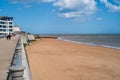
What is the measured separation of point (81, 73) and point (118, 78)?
2121 mm

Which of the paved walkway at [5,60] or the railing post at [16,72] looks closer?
the railing post at [16,72]

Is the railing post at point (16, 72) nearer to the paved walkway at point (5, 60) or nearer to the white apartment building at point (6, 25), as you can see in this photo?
the paved walkway at point (5, 60)

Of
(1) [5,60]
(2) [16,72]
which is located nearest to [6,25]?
(1) [5,60]

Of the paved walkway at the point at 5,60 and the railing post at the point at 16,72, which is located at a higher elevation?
the railing post at the point at 16,72

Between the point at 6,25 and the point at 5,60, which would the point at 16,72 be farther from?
the point at 6,25

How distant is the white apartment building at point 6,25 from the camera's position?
94.9 metres

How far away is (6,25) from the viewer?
96.4 metres

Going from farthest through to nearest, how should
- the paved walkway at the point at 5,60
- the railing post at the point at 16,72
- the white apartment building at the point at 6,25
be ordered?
1. the white apartment building at the point at 6,25
2. the paved walkway at the point at 5,60
3. the railing post at the point at 16,72

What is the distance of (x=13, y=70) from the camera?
4.36m

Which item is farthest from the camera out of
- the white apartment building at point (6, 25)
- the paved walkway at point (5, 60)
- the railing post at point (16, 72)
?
the white apartment building at point (6, 25)

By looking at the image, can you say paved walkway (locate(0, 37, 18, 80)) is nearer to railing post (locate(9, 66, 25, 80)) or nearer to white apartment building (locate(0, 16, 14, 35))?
railing post (locate(9, 66, 25, 80))

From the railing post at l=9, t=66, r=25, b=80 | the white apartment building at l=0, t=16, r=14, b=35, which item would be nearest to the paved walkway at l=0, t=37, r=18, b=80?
the railing post at l=9, t=66, r=25, b=80

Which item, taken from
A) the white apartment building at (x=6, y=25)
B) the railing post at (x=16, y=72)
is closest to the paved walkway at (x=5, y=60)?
the railing post at (x=16, y=72)

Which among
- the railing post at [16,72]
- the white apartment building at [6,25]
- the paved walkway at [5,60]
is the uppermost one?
the white apartment building at [6,25]
